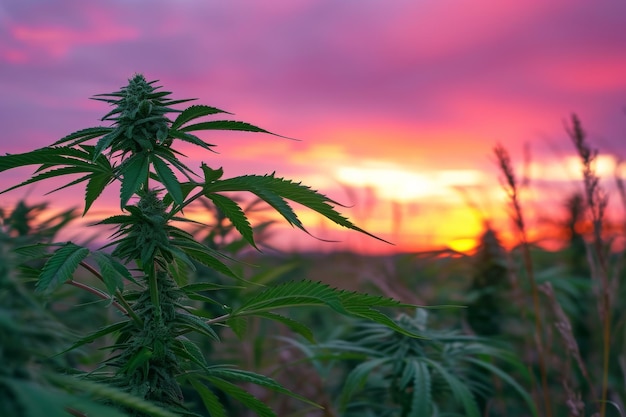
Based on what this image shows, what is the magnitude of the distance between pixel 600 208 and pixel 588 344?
2.32 metres

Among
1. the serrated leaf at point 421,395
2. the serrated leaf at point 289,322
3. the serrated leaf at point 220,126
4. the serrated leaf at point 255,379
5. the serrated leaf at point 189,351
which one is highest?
the serrated leaf at point 220,126

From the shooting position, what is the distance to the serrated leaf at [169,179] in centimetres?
111

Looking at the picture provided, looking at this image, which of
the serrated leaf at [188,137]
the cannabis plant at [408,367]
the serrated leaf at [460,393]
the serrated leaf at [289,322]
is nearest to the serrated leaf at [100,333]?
the serrated leaf at [289,322]

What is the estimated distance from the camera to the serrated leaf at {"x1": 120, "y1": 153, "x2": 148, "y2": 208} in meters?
1.08

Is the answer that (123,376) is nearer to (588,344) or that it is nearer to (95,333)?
(95,333)

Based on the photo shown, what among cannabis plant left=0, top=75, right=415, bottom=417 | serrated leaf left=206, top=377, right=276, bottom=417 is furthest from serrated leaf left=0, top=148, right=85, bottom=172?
serrated leaf left=206, top=377, right=276, bottom=417

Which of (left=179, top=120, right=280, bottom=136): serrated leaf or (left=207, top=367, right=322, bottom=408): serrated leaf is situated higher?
(left=179, top=120, right=280, bottom=136): serrated leaf

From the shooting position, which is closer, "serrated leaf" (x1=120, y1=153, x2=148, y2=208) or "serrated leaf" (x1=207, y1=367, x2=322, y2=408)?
"serrated leaf" (x1=120, y1=153, x2=148, y2=208)

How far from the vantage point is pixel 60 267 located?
1.05 metres

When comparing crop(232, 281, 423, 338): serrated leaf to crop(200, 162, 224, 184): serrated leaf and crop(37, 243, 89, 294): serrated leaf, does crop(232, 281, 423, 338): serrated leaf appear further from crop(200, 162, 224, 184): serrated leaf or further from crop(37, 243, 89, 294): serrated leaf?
crop(37, 243, 89, 294): serrated leaf

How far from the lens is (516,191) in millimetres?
2668

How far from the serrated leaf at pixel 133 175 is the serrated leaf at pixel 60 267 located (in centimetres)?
11

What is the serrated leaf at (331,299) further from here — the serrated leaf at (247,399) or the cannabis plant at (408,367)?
the cannabis plant at (408,367)

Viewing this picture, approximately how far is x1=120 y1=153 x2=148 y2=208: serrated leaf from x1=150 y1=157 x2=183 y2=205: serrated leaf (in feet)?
0.07
